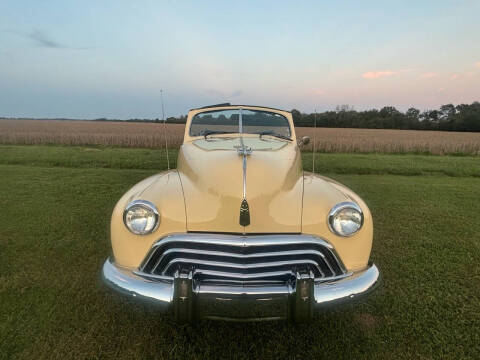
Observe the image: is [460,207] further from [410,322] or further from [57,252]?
[57,252]

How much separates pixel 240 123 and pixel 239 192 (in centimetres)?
184

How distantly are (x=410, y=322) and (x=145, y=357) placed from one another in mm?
2070

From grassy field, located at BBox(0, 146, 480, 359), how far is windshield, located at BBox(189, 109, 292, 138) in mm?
1894

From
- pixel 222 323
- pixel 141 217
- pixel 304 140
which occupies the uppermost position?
pixel 304 140

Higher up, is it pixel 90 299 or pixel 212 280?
pixel 212 280

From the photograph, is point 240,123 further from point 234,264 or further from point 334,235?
point 234,264

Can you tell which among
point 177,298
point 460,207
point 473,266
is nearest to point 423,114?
point 460,207

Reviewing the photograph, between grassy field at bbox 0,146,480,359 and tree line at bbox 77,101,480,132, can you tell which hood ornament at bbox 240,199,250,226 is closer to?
grassy field at bbox 0,146,480,359

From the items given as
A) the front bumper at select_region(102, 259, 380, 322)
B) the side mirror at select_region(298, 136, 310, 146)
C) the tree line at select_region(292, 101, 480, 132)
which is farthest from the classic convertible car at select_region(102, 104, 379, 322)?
the tree line at select_region(292, 101, 480, 132)

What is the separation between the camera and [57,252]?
3.85 meters

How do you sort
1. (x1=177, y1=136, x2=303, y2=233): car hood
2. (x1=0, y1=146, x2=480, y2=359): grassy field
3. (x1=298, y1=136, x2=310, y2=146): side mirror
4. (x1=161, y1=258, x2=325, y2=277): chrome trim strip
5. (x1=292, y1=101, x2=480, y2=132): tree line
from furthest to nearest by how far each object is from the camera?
1. (x1=292, y1=101, x2=480, y2=132): tree line
2. (x1=298, y1=136, x2=310, y2=146): side mirror
3. (x1=0, y1=146, x2=480, y2=359): grassy field
4. (x1=177, y1=136, x2=303, y2=233): car hood
5. (x1=161, y1=258, x2=325, y2=277): chrome trim strip

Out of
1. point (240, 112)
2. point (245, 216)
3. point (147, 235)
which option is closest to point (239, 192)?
point (245, 216)

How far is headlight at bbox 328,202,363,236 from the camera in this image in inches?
87.8

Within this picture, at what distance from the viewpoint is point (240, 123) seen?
3.93 metres
